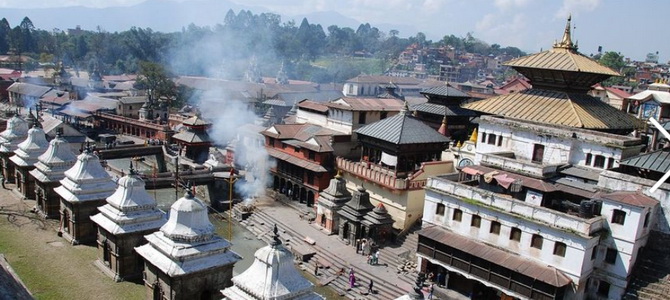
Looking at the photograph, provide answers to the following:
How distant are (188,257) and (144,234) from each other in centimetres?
709

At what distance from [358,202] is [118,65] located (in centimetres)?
12100

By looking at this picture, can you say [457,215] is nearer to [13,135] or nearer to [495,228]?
[495,228]

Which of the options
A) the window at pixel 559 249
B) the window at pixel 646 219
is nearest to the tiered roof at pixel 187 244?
the window at pixel 559 249

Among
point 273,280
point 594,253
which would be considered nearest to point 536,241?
point 594,253

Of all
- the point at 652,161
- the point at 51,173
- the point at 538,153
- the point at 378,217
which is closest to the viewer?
the point at 652,161

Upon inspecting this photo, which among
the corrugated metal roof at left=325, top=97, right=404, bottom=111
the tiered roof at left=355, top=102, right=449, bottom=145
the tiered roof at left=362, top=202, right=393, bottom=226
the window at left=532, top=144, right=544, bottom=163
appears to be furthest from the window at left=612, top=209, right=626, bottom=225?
the corrugated metal roof at left=325, top=97, right=404, bottom=111

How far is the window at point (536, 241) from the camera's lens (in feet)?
88.5

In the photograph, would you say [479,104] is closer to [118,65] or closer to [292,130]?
[292,130]

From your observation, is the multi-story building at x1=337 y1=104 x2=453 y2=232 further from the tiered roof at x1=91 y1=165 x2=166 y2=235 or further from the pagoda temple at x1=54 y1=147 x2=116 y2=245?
the pagoda temple at x1=54 y1=147 x2=116 y2=245

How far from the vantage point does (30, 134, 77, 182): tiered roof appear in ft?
118

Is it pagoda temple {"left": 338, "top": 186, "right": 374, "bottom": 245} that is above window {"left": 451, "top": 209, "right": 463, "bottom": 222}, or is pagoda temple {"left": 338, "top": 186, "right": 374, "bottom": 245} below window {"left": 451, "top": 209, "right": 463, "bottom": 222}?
below

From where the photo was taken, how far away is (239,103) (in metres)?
87.8

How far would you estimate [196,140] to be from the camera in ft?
179

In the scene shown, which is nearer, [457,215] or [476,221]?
[476,221]
